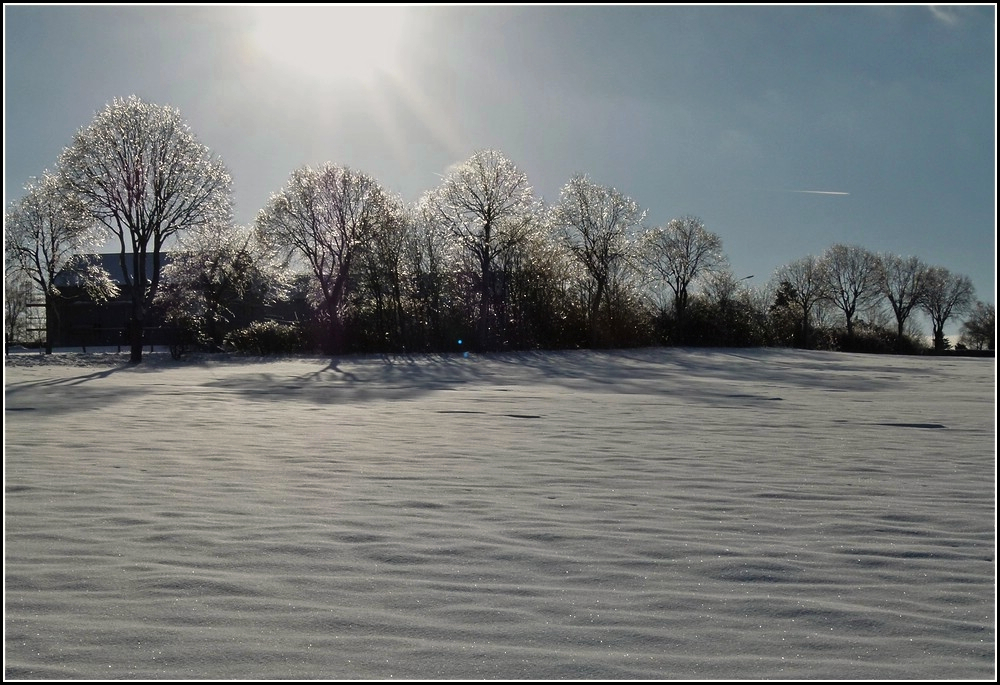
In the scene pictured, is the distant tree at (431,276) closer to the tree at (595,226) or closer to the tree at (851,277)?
the tree at (595,226)

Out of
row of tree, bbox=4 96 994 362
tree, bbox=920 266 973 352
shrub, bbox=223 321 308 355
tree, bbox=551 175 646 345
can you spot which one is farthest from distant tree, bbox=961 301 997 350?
shrub, bbox=223 321 308 355

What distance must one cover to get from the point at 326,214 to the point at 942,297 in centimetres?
4058

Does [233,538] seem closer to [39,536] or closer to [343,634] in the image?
[39,536]

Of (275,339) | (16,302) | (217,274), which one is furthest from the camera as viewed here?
(16,302)

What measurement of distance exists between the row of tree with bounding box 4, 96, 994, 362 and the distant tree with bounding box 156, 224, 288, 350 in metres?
0.09

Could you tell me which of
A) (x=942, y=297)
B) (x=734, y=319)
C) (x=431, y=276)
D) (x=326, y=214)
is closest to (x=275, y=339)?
(x=326, y=214)

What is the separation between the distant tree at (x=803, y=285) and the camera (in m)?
53.0

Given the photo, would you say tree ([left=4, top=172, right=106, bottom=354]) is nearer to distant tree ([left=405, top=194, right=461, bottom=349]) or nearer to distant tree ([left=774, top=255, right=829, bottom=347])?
distant tree ([left=405, top=194, right=461, bottom=349])

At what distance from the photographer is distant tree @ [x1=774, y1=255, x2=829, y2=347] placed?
5298 centimetres

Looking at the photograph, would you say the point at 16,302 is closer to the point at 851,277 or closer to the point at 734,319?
the point at 734,319

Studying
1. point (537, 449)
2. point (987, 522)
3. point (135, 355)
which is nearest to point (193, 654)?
point (987, 522)

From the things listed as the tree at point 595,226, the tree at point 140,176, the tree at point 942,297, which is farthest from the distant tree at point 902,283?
the tree at point 140,176

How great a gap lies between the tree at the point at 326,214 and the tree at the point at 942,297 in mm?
36840

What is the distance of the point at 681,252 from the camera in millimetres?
44719
